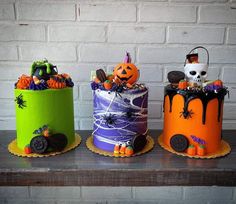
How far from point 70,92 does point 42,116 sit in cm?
11

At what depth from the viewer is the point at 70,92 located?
830mm

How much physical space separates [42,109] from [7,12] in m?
0.44

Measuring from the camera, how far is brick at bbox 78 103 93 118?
1.07 meters

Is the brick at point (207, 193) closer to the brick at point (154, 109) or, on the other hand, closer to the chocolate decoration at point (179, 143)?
the brick at point (154, 109)

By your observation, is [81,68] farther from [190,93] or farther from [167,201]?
[167,201]

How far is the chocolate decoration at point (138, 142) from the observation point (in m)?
0.80

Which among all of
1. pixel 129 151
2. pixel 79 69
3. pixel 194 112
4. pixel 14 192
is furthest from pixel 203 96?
pixel 14 192

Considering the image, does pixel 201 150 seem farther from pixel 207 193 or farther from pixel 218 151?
pixel 207 193

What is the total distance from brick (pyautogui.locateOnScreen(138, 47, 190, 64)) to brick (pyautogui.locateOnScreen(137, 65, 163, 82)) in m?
0.02

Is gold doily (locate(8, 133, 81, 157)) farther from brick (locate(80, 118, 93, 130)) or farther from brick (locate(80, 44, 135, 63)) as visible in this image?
brick (locate(80, 44, 135, 63))

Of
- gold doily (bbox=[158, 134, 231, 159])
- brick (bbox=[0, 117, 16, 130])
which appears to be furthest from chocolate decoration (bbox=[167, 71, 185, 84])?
brick (bbox=[0, 117, 16, 130])

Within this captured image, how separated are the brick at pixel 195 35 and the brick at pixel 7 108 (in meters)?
0.65

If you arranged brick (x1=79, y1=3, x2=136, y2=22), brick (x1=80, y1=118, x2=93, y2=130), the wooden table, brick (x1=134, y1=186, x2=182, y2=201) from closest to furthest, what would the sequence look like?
the wooden table, brick (x1=79, y1=3, x2=136, y2=22), brick (x1=80, y1=118, x2=93, y2=130), brick (x1=134, y1=186, x2=182, y2=201)

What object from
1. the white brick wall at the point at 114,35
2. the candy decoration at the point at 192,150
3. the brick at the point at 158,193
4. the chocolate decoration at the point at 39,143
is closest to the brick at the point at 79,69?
the white brick wall at the point at 114,35
